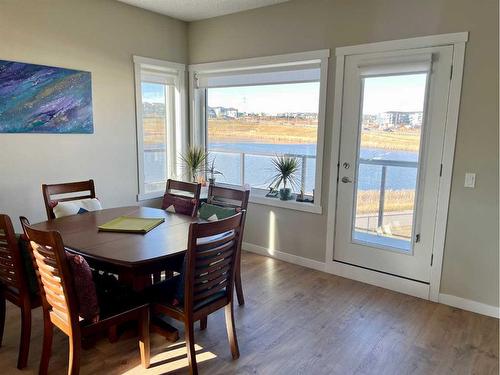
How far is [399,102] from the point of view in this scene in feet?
10.1

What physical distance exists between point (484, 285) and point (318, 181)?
1619 mm

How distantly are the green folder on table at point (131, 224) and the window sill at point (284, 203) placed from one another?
61.9 inches

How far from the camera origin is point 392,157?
10.4 ft

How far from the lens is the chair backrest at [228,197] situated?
2834 mm

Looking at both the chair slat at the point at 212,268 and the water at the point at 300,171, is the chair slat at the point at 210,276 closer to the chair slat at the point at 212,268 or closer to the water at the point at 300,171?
the chair slat at the point at 212,268

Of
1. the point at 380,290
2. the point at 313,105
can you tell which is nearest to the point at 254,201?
the point at 313,105

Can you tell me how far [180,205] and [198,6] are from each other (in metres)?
2.16

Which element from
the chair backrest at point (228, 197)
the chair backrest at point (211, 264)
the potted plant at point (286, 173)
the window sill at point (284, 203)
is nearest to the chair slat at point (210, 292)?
the chair backrest at point (211, 264)

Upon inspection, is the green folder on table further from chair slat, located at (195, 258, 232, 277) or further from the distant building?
the distant building

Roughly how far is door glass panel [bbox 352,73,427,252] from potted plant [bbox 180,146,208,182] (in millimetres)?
1975

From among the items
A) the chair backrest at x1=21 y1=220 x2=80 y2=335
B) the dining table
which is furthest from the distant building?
the chair backrest at x1=21 y1=220 x2=80 y2=335

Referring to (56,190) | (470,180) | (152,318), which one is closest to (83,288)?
(152,318)

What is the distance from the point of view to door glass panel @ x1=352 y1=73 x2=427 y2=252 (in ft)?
9.95

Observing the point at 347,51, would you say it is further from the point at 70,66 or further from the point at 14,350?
the point at 14,350
